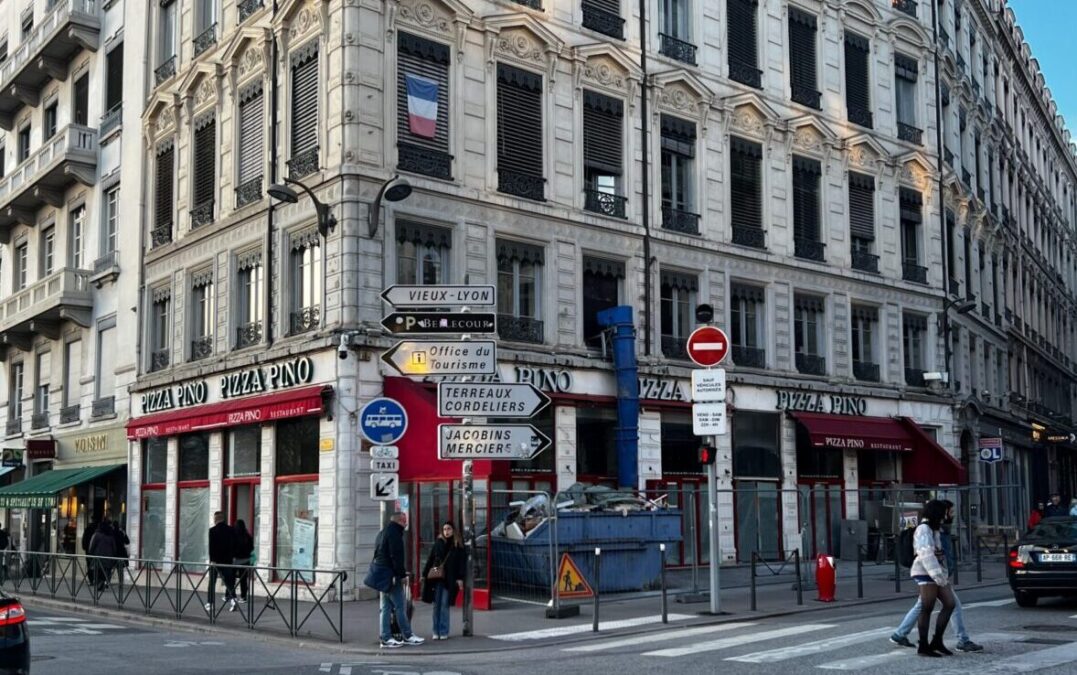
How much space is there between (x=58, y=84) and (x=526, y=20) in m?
17.0

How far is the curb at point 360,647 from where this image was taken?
15.1 meters

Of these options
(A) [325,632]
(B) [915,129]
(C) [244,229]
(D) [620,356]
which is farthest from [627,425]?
(B) [915,129]

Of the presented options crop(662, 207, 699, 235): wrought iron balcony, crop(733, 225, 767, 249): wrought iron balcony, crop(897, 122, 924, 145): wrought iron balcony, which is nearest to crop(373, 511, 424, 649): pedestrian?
crop(662, 207, 699, 235): wrought iron balcony

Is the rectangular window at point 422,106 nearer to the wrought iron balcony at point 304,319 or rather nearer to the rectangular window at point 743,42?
the wrought iron balcony at point 304,319

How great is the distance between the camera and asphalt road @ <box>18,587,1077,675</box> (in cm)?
1255

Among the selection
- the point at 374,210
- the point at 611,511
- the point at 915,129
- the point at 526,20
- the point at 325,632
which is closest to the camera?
the point at 325,632

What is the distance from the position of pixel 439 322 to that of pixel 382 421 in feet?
Answer: 4.68

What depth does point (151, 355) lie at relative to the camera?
29438 millimetres

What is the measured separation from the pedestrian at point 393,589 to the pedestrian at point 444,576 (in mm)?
445

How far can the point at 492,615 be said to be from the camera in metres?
18.5

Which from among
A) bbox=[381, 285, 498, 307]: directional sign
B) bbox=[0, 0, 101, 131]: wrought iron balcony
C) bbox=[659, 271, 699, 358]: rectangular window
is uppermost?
bbox=[0, 0, 101, 131]: wrought iron balcony

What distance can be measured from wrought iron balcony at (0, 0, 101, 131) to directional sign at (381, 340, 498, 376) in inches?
856

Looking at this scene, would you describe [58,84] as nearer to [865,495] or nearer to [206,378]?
[206,378]

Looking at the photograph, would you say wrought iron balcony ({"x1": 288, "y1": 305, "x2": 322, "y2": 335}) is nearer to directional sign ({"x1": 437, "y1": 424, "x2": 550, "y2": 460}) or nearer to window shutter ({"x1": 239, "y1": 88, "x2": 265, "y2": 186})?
window shutter ({"x1": 239, "y1": 88, "x2": 265, "y2": 186})
